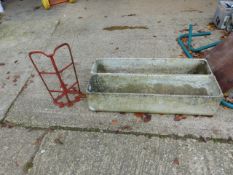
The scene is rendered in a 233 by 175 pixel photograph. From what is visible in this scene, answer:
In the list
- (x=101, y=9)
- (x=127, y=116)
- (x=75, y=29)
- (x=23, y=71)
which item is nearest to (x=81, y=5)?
(x=101, y=9)

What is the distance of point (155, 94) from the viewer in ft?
6.66

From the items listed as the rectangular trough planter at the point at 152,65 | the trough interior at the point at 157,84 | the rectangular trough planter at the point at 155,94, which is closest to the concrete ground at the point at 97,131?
the rectangular trough planter at the point at 155,94

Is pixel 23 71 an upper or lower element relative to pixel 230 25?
lower

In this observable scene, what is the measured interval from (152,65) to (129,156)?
1227 millimetres

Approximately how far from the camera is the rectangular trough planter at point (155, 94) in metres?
2.04

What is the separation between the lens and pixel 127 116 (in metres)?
2.30

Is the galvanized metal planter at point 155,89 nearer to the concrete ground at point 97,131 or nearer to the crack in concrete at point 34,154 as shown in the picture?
the concrete ground at point 97,131

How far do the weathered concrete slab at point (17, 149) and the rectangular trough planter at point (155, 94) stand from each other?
0.78m

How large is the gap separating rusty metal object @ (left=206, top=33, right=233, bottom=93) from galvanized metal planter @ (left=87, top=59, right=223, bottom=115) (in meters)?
0.20

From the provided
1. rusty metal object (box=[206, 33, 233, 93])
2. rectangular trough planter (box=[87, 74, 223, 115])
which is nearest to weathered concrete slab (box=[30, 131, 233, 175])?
rectangular trough planter (box=[87, 74, 223, 115])

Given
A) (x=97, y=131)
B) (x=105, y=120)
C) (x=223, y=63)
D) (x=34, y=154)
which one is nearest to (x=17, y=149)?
(x=34, y=154)

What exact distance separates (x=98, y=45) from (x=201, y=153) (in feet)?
8.30

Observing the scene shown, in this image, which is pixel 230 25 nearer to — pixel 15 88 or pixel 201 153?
pixel 201 153

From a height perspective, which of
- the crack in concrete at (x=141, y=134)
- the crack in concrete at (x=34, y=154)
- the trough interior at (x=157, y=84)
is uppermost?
the trough interior at (x=157, y=84)
